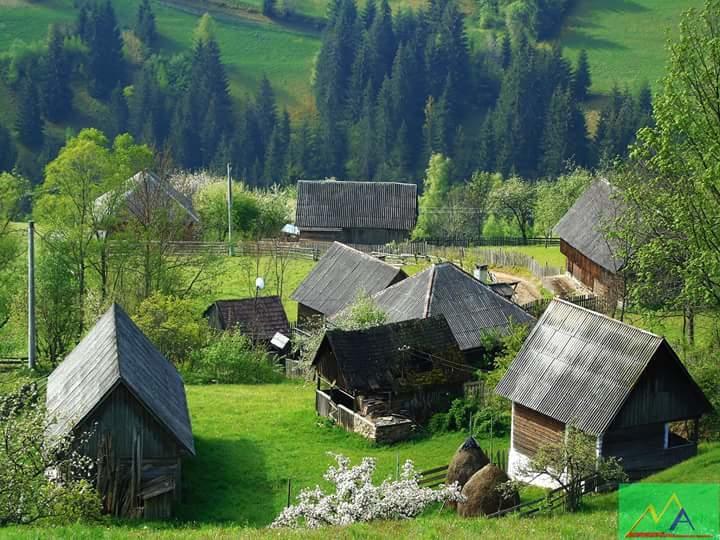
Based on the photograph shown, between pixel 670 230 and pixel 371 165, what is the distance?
359 feet

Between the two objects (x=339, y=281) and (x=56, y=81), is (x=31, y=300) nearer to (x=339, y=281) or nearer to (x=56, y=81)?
(x=339, y=281)

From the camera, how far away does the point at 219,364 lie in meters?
42.9

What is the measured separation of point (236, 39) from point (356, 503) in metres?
142

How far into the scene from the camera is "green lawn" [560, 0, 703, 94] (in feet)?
470

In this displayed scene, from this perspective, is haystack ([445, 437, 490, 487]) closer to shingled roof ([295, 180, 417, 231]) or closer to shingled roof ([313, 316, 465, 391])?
shingled roof ([313, 316, 465, 391])

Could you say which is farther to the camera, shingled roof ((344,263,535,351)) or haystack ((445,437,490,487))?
shingled roof ((344,263,535,351))

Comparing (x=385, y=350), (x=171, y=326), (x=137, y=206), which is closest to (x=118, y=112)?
(x=137, y=206)

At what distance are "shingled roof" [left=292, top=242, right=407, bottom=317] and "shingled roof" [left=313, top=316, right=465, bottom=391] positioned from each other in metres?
9.83

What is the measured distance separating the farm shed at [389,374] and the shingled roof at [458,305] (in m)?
2.54

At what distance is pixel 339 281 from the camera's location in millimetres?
48219

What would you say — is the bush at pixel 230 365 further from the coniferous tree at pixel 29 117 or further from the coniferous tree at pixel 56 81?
the coniferous tree at pixel 56 81

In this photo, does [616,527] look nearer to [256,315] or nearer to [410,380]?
[410,380]

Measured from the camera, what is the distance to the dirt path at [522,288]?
52.8 meters

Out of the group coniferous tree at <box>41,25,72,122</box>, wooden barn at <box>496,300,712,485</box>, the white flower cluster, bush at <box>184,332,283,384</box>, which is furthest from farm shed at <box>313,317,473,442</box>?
coniferous tree at <box>41,25,72,122</box>
